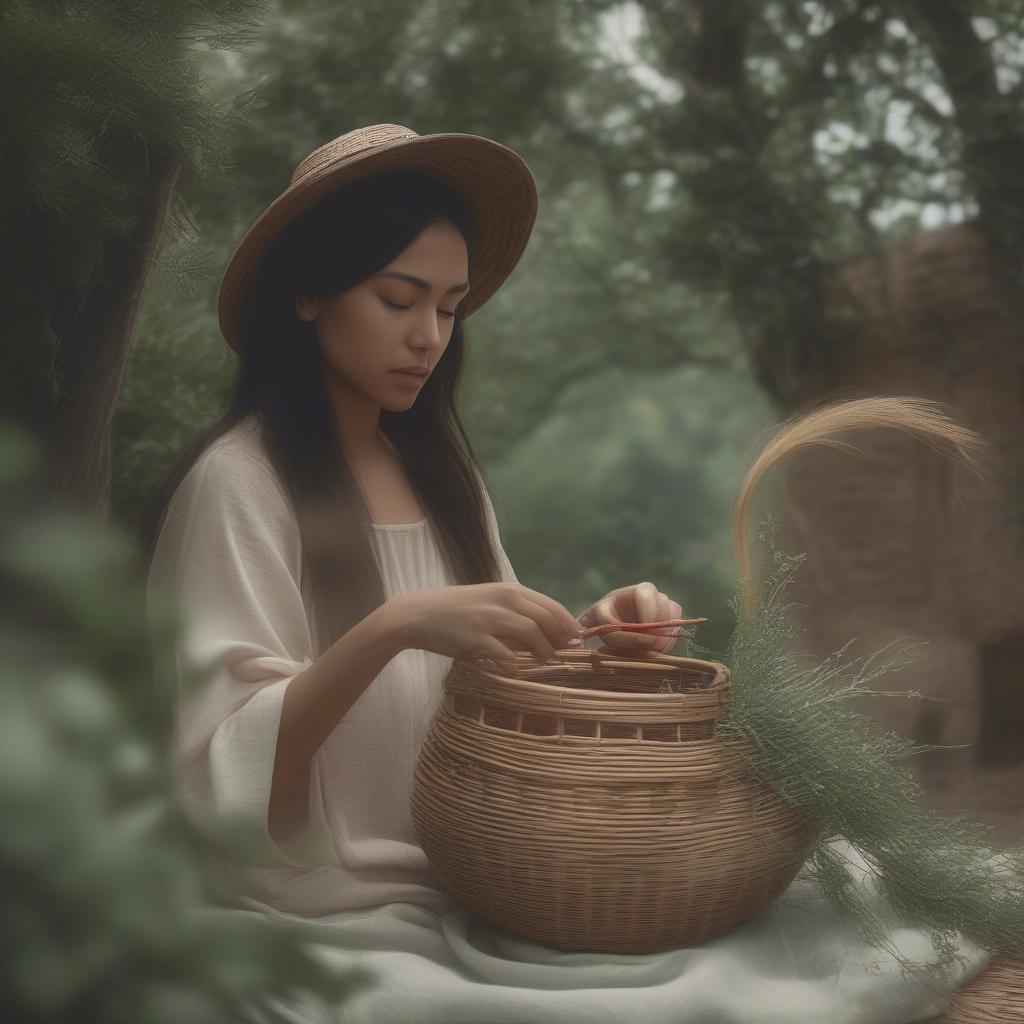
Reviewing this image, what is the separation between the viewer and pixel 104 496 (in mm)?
2129

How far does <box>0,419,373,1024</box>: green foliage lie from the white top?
0.88m

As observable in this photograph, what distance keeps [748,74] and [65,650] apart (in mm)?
4913

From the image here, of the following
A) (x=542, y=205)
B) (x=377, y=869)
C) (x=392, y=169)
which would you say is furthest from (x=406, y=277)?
(x=542, y=205)

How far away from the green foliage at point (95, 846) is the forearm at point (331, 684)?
81 cm

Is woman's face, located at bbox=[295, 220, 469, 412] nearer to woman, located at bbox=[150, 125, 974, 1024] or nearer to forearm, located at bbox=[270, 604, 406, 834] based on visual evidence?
woman, located at bbox=[150, 125, 974, 1024]

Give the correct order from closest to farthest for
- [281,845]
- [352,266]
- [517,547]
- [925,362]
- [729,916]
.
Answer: [729,916] → [281,845] → [352,266] → [925,362] → [517,547]

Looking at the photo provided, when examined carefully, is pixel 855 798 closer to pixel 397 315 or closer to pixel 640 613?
pixel 640 613

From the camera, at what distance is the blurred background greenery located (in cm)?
176

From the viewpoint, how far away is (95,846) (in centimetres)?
64

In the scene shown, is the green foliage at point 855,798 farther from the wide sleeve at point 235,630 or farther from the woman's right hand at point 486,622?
the wide sleeve at point 235,630

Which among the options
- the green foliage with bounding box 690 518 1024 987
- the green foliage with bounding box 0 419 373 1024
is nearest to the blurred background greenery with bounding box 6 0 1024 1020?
the green foliage with bounding box 0 419 373 1024

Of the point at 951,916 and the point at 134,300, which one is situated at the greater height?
the point at 134,300

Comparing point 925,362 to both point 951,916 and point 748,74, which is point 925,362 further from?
point 951,916

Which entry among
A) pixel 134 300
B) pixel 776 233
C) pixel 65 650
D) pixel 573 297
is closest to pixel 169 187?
pixel 134 300
